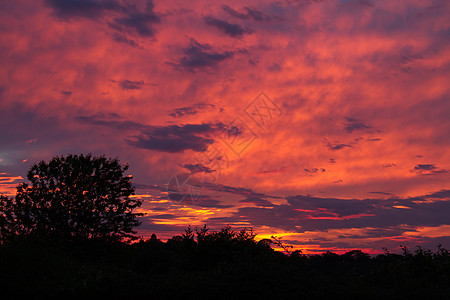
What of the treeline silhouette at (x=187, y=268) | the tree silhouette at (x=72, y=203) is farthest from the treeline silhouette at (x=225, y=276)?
the tree silhouette at (x=72, y=203)

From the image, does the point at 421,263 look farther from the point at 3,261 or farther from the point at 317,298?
the point at 3,261

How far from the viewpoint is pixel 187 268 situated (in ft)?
77.2

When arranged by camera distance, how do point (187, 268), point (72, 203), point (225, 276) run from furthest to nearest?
point (72, 203) < point (187, 268) < point (225, 276)

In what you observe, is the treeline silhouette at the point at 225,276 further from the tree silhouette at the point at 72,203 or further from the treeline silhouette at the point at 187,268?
the tree silhouette at the point at 72,203

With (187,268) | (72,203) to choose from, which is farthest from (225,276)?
(72,203)

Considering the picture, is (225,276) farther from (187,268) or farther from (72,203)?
(72,203)

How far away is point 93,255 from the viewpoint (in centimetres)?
3378

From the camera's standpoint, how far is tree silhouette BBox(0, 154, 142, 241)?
34.1 meters

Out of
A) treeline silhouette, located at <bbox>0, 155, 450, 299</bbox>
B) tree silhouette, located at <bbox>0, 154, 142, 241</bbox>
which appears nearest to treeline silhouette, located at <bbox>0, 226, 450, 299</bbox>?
treeline silhouette, located at <bbox>0, 155, 450, 299</bbox>

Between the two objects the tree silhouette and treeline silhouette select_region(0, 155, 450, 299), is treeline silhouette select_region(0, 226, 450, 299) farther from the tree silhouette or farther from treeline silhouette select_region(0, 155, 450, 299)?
the tree silhouette

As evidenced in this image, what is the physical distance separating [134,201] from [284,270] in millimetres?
21781

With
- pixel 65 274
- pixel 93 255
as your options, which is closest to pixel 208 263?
pixel 65 274

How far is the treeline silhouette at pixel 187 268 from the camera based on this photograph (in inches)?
639

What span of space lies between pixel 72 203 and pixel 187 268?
14901 mm
